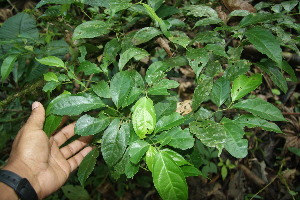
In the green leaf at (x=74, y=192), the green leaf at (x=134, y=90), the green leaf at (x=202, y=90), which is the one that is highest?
the green leaf at (x=134, y=90)

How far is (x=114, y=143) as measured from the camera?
1.00 m

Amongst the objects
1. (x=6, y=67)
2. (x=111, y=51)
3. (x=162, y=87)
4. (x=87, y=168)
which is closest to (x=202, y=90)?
(x=162, y=87)

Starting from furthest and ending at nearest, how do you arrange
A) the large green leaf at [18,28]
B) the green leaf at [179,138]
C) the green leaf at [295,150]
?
the green leaf at [295,150] → the large green leaf at [18,28] → the green leaf at [179,138]

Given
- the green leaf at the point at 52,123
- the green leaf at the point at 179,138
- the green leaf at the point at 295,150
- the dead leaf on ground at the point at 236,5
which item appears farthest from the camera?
the green leaf at the point at 295,150

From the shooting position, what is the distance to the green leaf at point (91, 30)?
1.19m

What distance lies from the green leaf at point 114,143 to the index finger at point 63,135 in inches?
26.9

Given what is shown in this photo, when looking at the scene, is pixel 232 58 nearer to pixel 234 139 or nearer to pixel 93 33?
pixel 234 139

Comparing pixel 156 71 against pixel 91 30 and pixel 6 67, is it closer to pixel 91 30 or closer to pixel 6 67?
pixel 91 30

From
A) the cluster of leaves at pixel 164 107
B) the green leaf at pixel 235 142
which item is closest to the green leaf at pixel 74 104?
the cluster of leaves at pixel 164 107

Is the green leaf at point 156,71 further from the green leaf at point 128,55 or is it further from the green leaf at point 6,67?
the green leaf at point 6,67

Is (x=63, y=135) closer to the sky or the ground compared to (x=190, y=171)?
closer to the ground

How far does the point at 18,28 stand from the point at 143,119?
1821mm

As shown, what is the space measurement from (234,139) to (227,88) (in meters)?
0.28

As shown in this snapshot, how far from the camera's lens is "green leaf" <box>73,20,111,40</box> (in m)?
1.19
